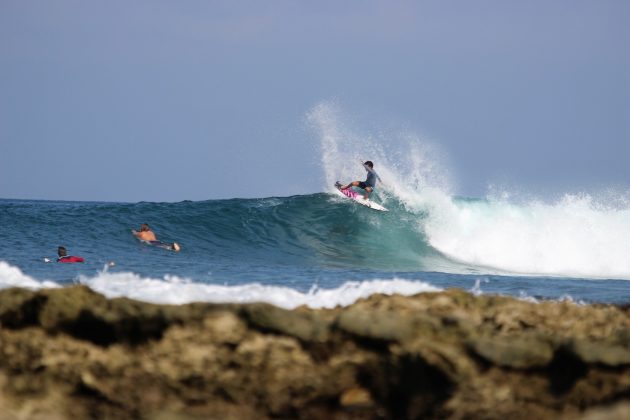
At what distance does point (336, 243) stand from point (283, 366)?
1597cm

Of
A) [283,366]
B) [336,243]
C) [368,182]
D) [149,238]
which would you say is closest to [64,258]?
[149,238]

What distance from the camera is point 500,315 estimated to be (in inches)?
268

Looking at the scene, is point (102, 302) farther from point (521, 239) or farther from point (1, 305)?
point (521, 239)

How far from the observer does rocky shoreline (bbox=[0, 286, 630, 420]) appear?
5.41 m

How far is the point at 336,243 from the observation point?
21609 mm

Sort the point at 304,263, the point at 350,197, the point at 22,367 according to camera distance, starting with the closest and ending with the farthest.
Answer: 1. the point at 22,367
2. the point at 304,263
3. the point at 350,197

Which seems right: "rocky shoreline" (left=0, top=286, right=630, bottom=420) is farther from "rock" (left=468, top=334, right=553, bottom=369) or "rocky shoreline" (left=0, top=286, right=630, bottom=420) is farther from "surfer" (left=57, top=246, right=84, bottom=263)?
"surfer" (left=57, top=246, right=84, bottom=263)

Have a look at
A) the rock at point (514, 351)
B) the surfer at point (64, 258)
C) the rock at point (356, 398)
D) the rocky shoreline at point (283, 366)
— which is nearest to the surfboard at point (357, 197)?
the surfer at point (64, 258)

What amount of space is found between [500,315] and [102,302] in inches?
120

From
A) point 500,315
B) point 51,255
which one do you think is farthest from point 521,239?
point 500,315

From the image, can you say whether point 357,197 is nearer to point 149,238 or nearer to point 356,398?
point 149,238

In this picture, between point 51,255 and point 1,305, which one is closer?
point 1,305

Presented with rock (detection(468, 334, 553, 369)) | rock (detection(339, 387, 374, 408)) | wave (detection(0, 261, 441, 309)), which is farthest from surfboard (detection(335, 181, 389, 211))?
rock (detection(339, 387, 374, 408))

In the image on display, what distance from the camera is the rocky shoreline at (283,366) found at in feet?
17.8
